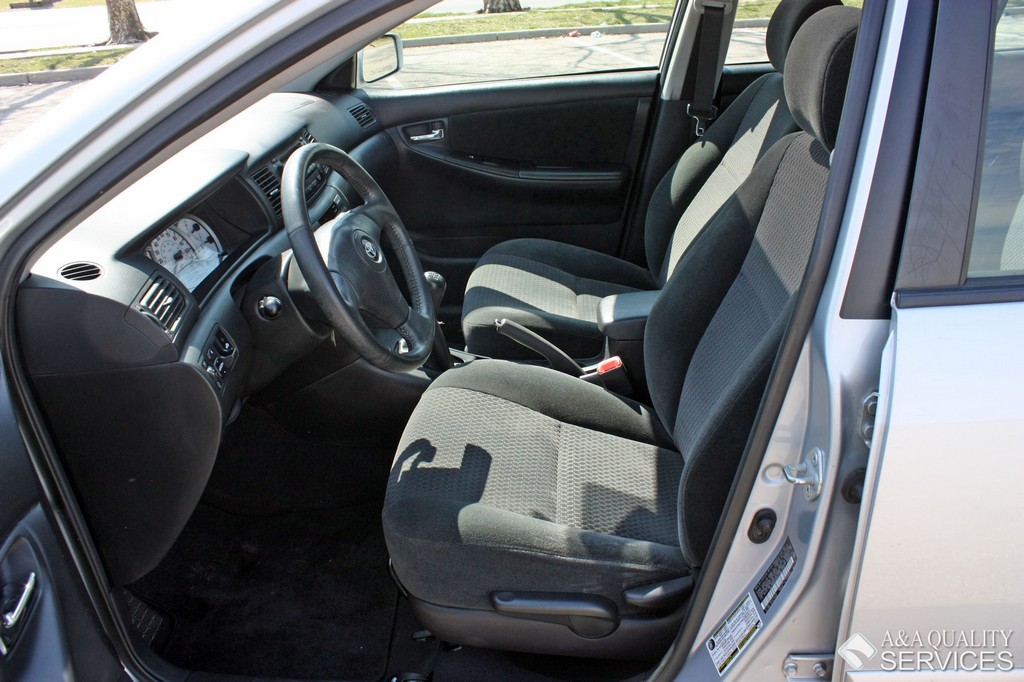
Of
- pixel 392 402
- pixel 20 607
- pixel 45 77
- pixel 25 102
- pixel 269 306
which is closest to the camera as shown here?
pixel 20 607

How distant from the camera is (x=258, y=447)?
6.84ft

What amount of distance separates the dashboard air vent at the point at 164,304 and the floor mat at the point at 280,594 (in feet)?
2.57

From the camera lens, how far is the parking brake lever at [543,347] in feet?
7.30

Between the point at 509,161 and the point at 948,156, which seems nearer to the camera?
Result: the point at 948,156

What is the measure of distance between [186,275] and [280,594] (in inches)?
32.2

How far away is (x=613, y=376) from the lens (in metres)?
2.12

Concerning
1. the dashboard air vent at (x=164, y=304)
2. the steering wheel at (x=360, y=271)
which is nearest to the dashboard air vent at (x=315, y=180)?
the steering wheel at (x=360, y=271)

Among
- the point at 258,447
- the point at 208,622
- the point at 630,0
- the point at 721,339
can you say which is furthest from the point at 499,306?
the point at 630,0

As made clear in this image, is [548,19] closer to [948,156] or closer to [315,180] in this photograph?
[315,180]

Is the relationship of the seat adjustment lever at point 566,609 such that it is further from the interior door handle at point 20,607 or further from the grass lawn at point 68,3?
the grass lawn at point 68,3

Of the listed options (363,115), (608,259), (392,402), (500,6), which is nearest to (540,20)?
(500,6)

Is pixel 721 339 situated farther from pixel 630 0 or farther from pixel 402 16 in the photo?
pixel 630 0

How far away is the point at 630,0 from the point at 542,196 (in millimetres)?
2913

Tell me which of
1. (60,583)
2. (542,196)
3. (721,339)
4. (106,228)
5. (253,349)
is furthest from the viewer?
(542,196)
